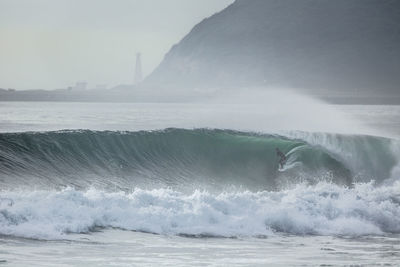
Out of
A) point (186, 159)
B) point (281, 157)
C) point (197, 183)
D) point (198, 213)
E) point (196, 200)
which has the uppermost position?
point (281, 157)

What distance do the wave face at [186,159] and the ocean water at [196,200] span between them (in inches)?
1.8

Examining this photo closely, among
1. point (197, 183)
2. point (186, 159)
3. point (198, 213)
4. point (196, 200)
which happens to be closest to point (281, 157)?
point (186, 159)

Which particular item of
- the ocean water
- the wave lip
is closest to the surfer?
the ocean water

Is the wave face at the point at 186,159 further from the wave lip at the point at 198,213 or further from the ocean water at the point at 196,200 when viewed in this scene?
the wave lip at the point at 198,213

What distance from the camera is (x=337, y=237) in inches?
724

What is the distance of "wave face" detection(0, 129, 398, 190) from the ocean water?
47 millimetres

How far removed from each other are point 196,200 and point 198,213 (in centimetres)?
66

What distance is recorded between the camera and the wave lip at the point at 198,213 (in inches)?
671

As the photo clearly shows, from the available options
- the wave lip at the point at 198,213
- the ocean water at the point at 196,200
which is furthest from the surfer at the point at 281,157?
the wave lip at the point at 198,213

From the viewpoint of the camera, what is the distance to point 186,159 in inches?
1089

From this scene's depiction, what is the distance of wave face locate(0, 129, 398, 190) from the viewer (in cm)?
2371

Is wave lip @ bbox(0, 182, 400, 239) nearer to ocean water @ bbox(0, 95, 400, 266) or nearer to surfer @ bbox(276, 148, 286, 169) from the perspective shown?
ocean water @ bbox(0, 95, 400, 266)

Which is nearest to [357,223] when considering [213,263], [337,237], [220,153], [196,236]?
[337,237]

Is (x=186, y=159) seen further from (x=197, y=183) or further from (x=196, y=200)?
(x=196, y=200)
